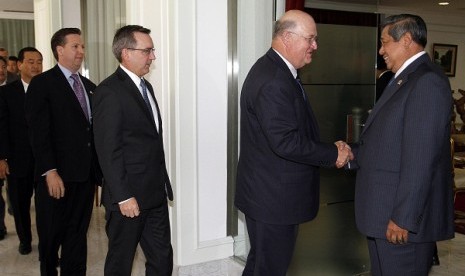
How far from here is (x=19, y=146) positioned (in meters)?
4.04

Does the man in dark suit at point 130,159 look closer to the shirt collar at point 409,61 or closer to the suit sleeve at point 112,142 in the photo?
the suit sleeve at point 112,142

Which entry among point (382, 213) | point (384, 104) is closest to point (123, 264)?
point (382, 213)

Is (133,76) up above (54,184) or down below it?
above

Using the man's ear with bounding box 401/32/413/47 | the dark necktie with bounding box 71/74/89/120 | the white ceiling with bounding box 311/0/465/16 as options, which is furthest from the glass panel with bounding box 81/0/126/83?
the white ceiling with bounding box 311/0/465/16

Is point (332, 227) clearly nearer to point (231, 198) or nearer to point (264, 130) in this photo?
point (231, 198)

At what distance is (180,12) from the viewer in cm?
317

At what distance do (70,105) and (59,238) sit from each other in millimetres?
845

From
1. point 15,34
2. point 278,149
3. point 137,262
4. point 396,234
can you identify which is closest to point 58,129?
point 137,262

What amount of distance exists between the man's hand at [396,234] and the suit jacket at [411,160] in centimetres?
3

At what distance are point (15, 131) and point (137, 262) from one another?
4.77 feet

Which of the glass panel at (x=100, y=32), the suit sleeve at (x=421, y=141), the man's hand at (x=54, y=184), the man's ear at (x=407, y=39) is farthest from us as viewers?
the glass panel at (x=100, y=32)

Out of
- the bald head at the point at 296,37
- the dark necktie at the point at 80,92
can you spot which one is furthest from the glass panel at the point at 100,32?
the bald head at the point at 296,37

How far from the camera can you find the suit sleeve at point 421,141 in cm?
189

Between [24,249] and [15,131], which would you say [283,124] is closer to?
[15,131]
